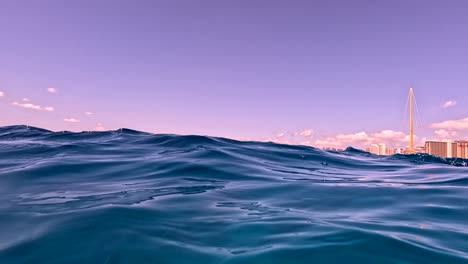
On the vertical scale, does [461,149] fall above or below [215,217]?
above

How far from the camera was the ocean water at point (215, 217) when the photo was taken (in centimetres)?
345

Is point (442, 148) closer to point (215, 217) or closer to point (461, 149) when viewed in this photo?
point (461, 149)

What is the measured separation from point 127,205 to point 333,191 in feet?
13.5

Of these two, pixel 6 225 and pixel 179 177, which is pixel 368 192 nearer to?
pixel 179 177

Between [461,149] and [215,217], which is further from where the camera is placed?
[461,149]

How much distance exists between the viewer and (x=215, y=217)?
4668 mm

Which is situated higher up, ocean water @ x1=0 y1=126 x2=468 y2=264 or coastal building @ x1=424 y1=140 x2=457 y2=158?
coastal building @ x1=424 y1=140 x2=457 y2=158

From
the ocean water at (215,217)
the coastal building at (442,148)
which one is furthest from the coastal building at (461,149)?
the ocean water at (215,217)

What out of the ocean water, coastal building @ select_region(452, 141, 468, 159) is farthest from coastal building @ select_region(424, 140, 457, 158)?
the ocean water

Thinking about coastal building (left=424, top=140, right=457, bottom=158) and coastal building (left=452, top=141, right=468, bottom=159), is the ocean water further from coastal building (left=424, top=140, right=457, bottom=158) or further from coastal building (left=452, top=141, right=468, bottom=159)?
coastal building (left=452, top=141, right=468, bottom=159)

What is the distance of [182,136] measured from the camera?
53.0 ft

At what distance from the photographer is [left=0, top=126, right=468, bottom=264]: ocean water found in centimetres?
345

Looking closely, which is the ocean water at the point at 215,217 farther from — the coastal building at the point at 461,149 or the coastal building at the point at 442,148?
the coastal building at the point at 461,149

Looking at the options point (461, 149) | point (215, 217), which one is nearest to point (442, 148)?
point (461, 149)
